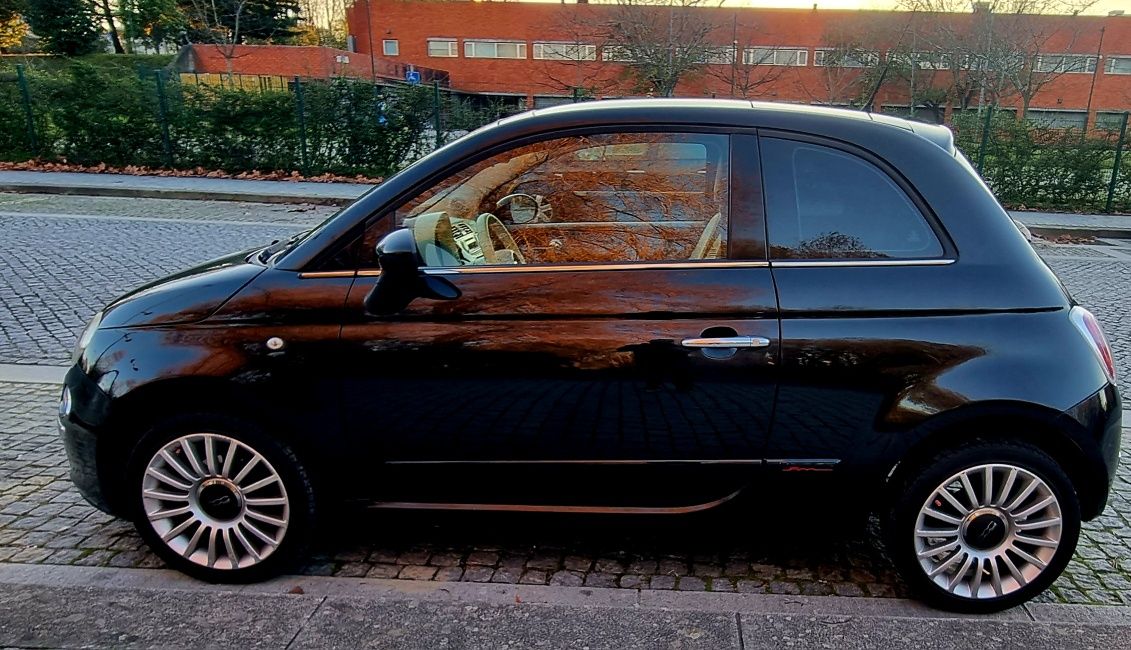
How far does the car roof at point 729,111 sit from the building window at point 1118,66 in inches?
2209

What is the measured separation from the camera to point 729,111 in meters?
2.91

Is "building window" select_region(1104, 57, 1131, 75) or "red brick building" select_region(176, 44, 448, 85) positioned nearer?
"red brick building" select_region(176, 44, 448, 85)

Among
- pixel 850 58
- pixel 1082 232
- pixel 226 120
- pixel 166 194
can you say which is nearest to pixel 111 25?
pixel 226 120

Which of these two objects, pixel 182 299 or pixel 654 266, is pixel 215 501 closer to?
A: pixel 182 299

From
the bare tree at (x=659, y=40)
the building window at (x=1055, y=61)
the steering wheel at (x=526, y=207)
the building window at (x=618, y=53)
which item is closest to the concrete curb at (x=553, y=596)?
the steering wheel at (x=526, y=207)

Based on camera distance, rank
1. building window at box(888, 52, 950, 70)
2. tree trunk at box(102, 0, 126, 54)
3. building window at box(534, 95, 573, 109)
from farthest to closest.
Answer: tree trunk at box(102, 0, 126, 54), building window at box(888, 52, 950, 70), building window at box(534, 95, 573, 109)

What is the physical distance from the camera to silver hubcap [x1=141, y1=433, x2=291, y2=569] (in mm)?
2924

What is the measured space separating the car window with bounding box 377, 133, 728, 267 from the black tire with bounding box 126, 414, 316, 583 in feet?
3.02

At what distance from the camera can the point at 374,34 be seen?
172 feet

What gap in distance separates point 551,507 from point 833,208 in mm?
1499

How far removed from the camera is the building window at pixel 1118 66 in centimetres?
4744

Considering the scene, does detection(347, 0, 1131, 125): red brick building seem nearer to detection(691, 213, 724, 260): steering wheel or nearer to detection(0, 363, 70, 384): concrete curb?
detection(0, 363, 70, 384): concrete curb

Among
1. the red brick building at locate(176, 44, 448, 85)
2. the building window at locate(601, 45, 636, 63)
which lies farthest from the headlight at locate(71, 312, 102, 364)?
the red brick building at locate(176, 44, 448, 85)

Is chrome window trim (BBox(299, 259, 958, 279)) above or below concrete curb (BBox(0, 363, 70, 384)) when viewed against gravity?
above
